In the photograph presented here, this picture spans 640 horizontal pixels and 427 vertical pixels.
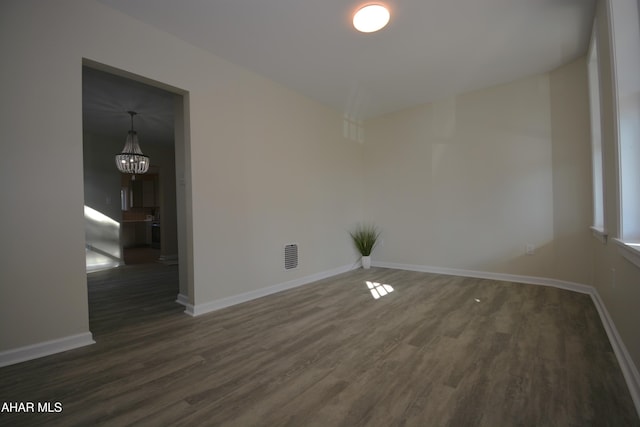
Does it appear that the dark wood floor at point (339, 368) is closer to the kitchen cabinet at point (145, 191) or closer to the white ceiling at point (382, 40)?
the white ceiling at point (382, 40)

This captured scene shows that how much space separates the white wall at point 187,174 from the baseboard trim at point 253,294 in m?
0.06

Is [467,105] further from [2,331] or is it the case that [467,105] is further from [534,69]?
[2,331]

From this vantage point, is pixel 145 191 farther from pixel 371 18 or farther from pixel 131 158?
pixel 371 18

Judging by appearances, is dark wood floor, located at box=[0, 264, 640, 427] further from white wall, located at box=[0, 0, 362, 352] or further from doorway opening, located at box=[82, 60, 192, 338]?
white wall, located at box=[0, 0, 362, 352]

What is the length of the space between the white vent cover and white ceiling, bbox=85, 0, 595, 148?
2.08 meters

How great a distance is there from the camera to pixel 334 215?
4.34 m

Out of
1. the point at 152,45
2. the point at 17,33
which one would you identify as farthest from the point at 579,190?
the point at 17,33

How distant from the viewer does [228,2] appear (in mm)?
2105

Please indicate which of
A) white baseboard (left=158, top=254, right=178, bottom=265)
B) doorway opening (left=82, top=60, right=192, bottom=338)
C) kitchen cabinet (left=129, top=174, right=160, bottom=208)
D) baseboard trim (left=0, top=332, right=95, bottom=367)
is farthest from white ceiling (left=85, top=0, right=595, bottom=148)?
kitchen cabinet (left=129, top=174, right=160, bottom=208)

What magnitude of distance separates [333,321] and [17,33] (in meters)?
3.01

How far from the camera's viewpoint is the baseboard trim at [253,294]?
104 inches

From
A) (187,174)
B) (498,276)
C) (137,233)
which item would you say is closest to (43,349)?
(187,174)

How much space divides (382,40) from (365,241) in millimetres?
2969

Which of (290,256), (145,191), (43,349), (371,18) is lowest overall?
(43,349)
